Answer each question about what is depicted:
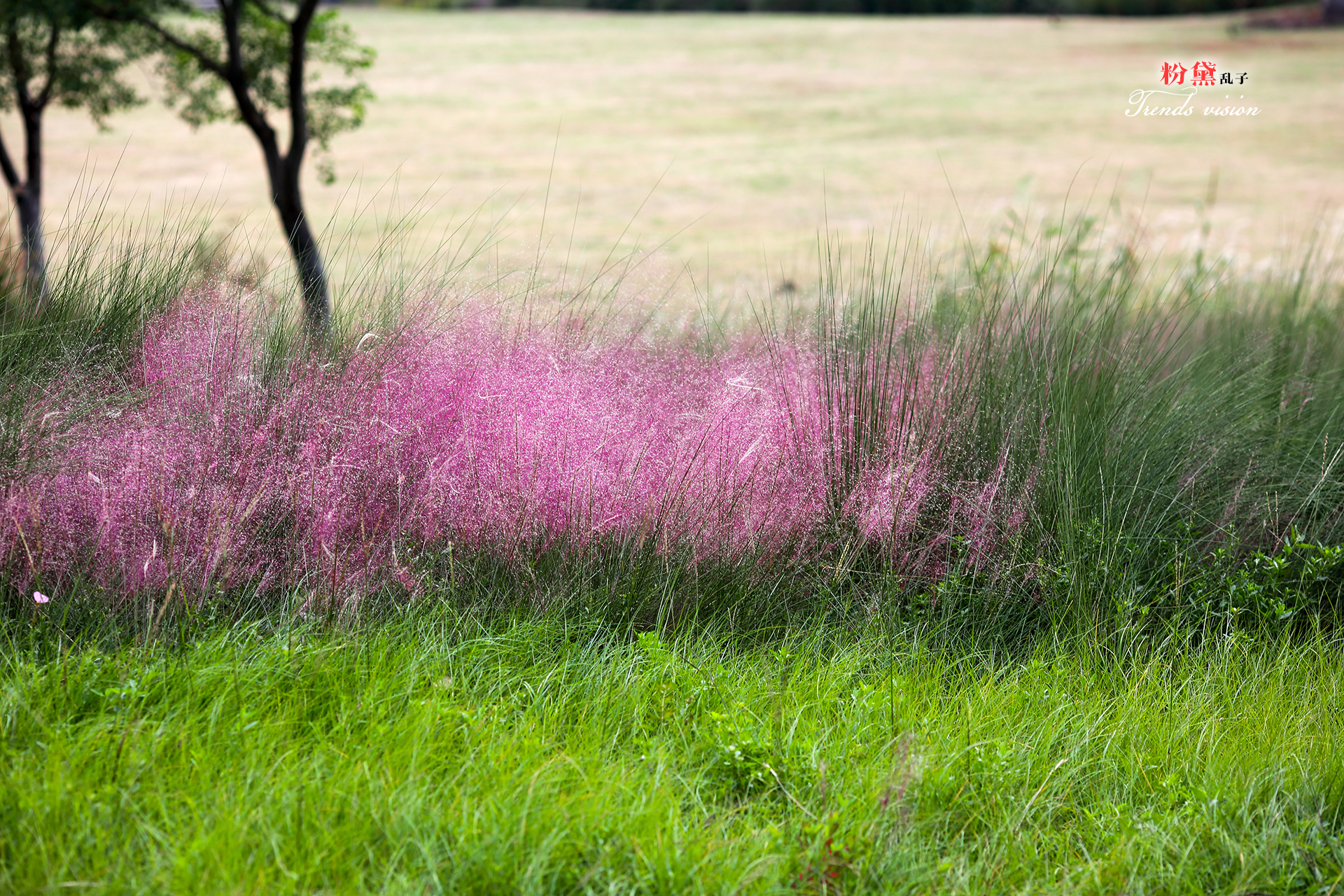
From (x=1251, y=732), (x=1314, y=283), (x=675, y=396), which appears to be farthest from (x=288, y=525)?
(x=1314, y=283)

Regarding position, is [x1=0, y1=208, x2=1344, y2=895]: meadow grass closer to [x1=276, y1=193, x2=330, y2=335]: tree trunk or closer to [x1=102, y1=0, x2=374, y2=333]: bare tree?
[x1=276, y1=193, x2=330, y2=335]: tree trunk

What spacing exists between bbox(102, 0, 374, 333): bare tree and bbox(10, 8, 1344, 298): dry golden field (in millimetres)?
7922

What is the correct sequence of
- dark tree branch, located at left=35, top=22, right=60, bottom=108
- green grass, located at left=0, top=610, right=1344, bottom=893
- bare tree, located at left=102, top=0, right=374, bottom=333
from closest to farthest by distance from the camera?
green grass, located at left=0, top=610, right=1344, bottom=893, bare tree, located at left=102, top=0, right=374, bottom=333, dark tree branch, located at left=35, top=22, right=60, bottom=108

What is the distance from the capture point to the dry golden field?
20.4 metres

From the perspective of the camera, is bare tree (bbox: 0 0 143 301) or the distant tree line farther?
bare tree (bbox: 0 0 143 301)

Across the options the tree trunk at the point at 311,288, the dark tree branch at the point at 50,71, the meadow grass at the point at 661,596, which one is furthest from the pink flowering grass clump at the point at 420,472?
the dark tree branch at the point at 50,71

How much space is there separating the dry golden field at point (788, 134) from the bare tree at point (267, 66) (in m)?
7.92

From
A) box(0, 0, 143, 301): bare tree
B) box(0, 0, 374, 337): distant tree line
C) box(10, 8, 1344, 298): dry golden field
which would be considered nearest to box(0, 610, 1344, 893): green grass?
box(0, 0, 374, 337): distant tree line

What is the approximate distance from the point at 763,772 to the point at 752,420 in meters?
0.96

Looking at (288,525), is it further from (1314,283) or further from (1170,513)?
(1314,283)

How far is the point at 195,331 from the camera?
7.80 feet

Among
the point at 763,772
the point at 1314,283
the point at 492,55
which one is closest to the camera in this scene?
the point at 763,772

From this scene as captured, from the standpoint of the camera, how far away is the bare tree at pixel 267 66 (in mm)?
5238

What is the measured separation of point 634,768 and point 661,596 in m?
0.53
